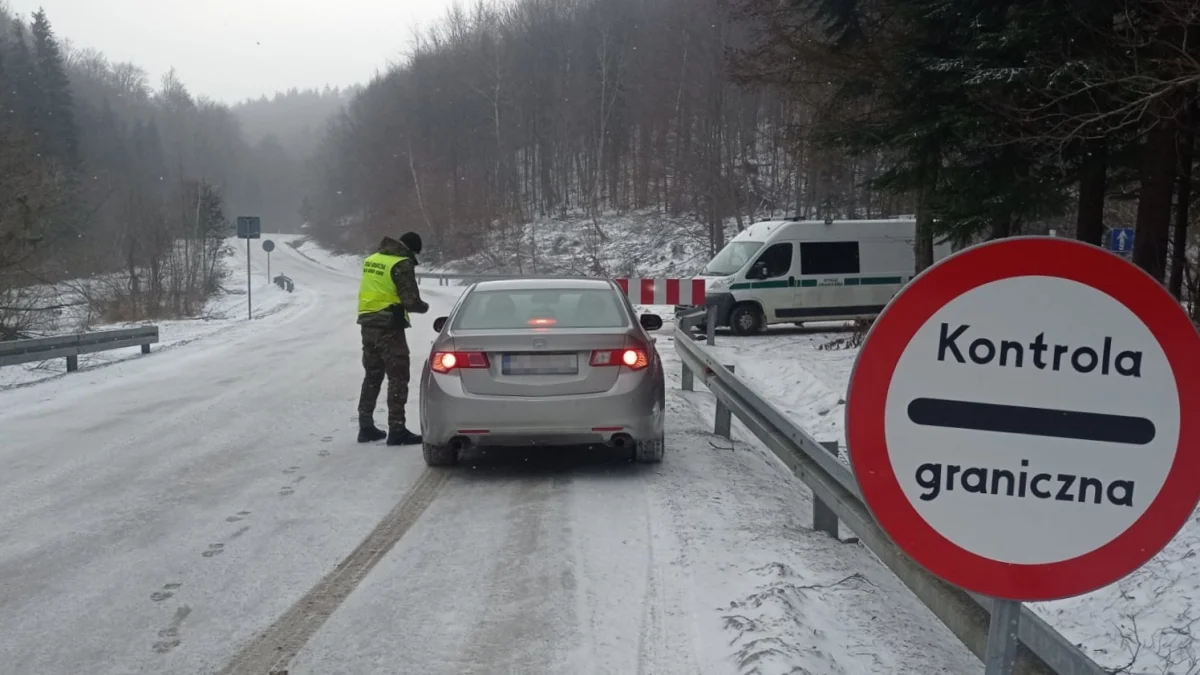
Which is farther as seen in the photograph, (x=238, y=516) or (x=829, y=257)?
(x=829, y=257)

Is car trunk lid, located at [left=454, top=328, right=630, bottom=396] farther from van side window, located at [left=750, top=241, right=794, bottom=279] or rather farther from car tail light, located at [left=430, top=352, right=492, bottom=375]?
van side window, located at [left=750, top=241, right=794, bottom=279]

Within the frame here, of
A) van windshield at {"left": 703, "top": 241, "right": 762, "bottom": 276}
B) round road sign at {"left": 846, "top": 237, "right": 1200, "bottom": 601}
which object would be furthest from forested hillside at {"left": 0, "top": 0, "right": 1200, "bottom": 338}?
round road sign at {"left": 846, "top": 237, "right": 1200, "bottom": 601}

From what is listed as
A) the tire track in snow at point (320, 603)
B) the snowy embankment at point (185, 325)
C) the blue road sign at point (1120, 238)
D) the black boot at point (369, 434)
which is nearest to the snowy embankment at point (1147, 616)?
the tire track in snow at point (320, 603)

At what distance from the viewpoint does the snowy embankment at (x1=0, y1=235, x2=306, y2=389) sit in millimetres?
15141

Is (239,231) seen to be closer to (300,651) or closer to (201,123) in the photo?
(300,651)

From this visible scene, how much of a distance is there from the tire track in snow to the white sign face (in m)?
3.09

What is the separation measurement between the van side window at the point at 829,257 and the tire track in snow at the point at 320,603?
50.8ft

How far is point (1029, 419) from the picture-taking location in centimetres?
203

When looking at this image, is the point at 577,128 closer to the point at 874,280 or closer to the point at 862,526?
the point at 874,280

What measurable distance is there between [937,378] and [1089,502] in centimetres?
39

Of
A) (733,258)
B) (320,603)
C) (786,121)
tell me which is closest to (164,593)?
(320,603)

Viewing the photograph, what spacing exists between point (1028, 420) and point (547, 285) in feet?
21.5

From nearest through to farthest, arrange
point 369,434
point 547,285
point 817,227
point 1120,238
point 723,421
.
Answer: point 547,285
point 369,434
point 723,421
point 1120,238
point 817,227

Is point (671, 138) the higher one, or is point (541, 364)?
point (671, 138)
